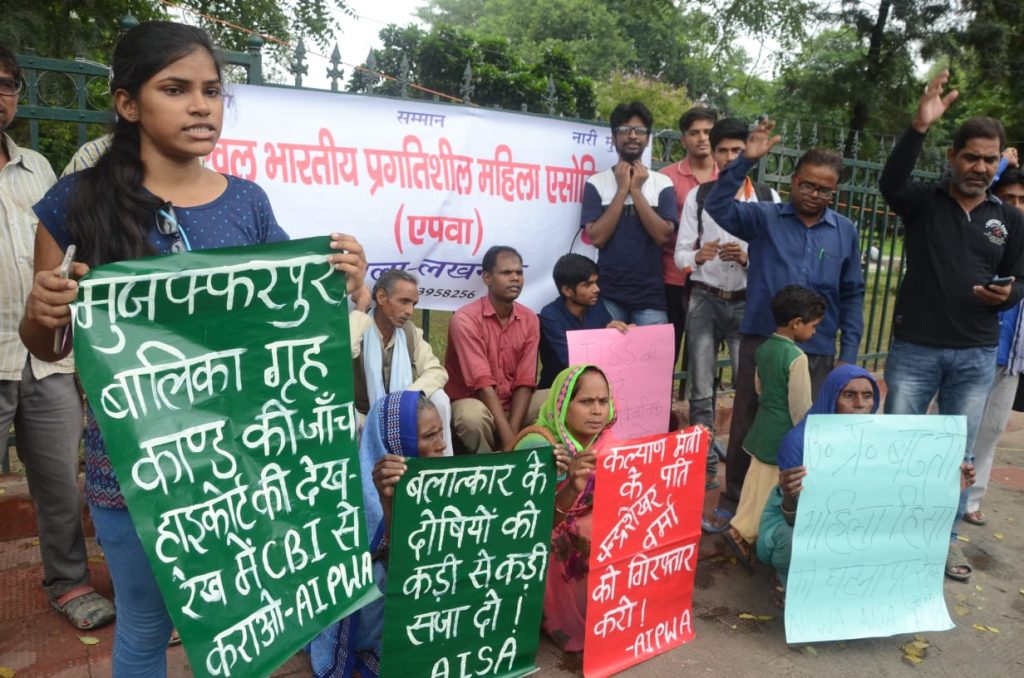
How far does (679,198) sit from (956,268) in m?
1.55

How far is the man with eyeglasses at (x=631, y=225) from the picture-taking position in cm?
448

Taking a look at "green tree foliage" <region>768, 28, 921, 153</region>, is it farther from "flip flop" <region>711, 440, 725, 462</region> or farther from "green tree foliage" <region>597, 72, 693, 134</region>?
"green tree foliage" <region>597, 72, 693, 134</region>

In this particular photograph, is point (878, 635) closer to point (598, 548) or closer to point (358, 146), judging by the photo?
point (598, 548)

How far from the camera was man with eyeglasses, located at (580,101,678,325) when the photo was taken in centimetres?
448

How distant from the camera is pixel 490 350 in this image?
4.23 m

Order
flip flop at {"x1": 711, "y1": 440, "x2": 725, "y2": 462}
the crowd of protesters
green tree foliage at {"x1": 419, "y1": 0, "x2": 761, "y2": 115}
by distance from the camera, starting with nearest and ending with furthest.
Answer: the crowd of protesters < flip flop at {"x1": 711, "y1": 440, "x2": 725, "y2": 462} < green tree foliage at {"x1": 419, "y1": 0, "x2": 761, "y2": 115}

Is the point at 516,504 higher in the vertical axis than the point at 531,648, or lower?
higher

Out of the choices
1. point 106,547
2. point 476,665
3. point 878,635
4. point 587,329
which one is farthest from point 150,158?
point 878,635

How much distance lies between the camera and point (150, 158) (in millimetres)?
1905

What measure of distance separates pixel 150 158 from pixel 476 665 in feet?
6.47

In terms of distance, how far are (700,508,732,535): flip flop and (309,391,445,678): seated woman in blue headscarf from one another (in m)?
1.96

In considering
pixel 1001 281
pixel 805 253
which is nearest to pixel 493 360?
pixel 805 253

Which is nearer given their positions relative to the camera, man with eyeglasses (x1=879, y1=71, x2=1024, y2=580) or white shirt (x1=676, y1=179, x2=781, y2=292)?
man with eyeglasses (x1=879, y1=71, x2=1024, y2=580)

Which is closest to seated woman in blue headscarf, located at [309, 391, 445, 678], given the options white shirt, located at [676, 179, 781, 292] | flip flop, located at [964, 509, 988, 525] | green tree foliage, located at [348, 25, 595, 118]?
white shirt, located at [676, 179, 781, 292]
